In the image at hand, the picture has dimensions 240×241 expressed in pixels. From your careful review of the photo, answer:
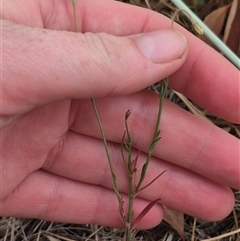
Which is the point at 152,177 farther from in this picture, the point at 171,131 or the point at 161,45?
the point at 161,45

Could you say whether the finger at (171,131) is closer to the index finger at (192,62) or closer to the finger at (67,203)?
the index finger at (192,62)

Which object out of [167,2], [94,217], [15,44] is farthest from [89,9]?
[94,217]

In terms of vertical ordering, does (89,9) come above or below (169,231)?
above

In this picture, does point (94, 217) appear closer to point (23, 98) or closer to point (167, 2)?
point (23, 98)

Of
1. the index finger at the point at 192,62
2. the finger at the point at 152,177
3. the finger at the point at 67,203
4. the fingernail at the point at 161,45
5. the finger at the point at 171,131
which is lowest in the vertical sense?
the finger at the point at 67,203

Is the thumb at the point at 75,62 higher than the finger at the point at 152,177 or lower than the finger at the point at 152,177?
higher

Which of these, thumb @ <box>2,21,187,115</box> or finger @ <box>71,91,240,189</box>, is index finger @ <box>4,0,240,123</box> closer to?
finger @ <box>71,91,240,189</box>

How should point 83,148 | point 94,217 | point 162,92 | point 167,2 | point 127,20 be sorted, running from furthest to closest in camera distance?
point 167,2 → point 94,217 → point 83,148 → point 127,20 → point 162,92

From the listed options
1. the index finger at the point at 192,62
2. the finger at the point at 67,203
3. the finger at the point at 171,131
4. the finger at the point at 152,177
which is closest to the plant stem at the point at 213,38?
the index finger at the point at 192,62
